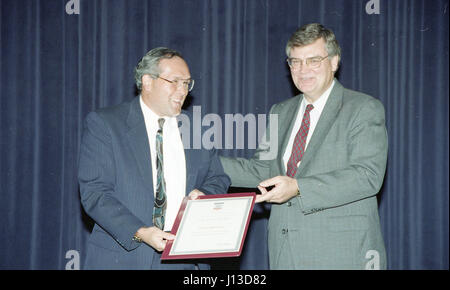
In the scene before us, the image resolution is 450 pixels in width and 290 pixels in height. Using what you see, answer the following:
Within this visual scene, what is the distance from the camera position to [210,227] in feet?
6.40

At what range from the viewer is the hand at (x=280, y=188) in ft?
7.04

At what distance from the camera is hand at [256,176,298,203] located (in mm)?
2146

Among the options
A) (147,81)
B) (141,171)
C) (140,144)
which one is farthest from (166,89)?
(141,171)

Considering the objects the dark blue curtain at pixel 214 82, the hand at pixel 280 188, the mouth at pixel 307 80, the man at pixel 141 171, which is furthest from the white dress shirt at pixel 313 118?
the dark blue curtain at pixel 214 82

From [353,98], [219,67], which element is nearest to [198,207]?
[353,98]

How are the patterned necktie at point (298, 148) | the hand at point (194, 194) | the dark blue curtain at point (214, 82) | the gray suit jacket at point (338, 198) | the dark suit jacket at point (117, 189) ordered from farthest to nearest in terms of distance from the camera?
the dark blue curtain at point (214, 82) → the patterned necktie at point (298, 148) → the gray suit jacket at point (338, 198) → the hand at point (194, 194) → the dark suit jacket at point (117, 189)

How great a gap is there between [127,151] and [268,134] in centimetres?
92

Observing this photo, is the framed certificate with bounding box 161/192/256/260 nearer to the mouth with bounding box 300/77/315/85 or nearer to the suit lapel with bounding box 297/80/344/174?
the suit lapel with bounding box 297/80/344/174

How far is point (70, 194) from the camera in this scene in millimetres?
4059

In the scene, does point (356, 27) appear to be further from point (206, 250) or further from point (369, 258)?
point (206, 250)

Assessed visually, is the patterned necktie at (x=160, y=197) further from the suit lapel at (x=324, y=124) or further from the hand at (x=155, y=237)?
the suit lapel at (x=324, y=124)

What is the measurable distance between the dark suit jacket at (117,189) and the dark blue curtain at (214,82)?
1.88 m

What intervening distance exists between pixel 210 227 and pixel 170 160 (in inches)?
15.4

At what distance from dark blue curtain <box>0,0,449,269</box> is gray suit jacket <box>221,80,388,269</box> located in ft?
5.45
